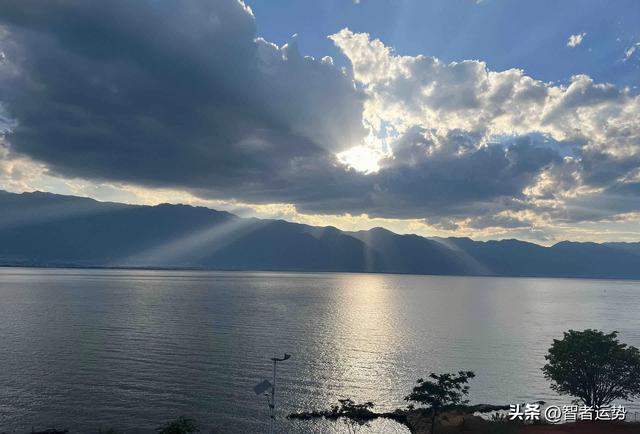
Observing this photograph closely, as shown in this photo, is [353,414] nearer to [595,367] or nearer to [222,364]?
[222,364]

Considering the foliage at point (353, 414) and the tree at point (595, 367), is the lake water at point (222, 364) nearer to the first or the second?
the foliage at point (353, 414)

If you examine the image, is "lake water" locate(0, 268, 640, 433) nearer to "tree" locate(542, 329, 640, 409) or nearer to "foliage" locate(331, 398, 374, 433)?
"foliage" locate(331, 398, 374, 433)

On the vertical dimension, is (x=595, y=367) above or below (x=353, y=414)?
above

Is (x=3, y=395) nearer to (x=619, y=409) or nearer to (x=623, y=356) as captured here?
(x=619, y=409)

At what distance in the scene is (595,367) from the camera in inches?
2562

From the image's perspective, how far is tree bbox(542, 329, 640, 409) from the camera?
6384 centimetres

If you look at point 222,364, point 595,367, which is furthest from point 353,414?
point 595,367

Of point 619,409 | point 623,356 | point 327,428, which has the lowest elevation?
point 327,428

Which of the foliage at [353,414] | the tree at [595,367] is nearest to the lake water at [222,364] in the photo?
the foliage at [353,414]

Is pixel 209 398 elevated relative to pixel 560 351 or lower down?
lower down

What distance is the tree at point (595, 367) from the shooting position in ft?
209

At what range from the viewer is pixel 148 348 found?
105 metres

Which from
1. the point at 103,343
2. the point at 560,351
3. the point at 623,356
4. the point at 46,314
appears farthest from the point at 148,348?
the point at 623,356

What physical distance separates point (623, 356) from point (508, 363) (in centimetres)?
4765
